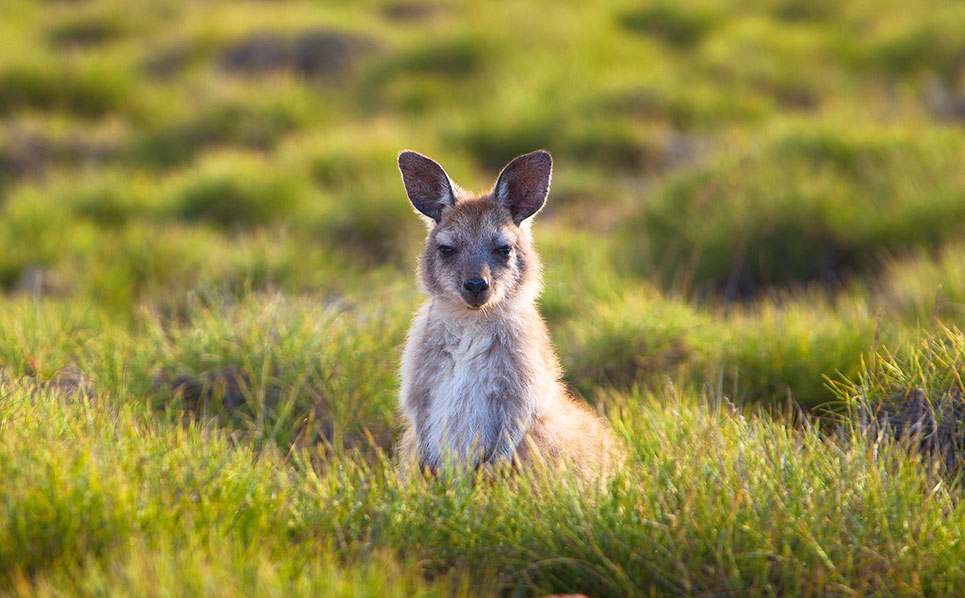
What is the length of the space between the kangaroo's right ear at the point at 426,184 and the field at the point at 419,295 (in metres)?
0.94

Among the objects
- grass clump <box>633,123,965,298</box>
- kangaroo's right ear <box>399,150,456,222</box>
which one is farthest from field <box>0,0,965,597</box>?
kangaroo's right ear <box>399,150,456,222</box>

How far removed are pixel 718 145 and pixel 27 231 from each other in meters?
6.51

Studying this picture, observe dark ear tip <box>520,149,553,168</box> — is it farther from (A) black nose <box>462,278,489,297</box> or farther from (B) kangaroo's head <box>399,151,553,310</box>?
(A) black nose <box>462,278,489,297</box>

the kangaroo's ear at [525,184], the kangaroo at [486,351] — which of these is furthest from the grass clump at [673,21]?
the kangaroo at [486,351]

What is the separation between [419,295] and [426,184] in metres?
1.50

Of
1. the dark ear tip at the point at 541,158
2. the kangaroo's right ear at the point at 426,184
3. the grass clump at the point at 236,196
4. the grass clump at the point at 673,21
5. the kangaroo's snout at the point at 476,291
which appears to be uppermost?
the grass clump at the point at 673,21

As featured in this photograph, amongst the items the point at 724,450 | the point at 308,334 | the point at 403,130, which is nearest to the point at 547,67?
the point at 403,130

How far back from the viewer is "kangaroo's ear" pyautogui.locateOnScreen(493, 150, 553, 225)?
14.5 feet

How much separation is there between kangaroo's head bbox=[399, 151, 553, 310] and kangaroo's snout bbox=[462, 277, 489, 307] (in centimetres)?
7

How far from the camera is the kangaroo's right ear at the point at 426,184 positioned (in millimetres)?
4434

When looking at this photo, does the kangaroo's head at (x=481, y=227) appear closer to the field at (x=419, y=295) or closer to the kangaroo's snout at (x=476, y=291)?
the kangaroo's snout at (x=476, y=291)

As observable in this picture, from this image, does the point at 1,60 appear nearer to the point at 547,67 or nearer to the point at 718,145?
the point at 547,67

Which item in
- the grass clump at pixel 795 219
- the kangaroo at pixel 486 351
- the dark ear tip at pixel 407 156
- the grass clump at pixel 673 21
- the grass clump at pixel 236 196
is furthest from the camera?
the grass clump at pixel 673 21

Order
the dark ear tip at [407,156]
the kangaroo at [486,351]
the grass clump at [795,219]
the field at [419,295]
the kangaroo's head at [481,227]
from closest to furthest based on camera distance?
1. the field at [419,295]
2. the kangaroo at [486,351]
3. the kangaroo's head at [481,227]
4. the dark ear tip at [407,156]
5. the grass clump at [795,219]
